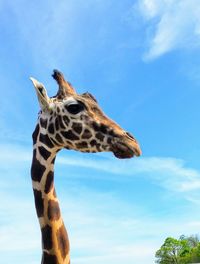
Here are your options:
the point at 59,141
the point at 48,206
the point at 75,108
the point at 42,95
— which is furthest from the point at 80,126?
the point at 48,206

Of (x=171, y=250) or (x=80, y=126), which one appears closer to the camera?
(x=80, y=126)

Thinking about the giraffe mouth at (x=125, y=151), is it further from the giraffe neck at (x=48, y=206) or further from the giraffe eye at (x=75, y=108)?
the giraffe neck at (x=48, y=206)

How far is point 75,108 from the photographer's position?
26.1 feet

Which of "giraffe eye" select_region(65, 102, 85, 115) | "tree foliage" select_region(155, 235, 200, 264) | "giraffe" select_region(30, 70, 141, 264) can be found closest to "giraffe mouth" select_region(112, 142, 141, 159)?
"giraffe" select_region(30, 70, 141, 264)

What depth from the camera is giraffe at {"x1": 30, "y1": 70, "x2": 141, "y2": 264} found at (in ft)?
24.3

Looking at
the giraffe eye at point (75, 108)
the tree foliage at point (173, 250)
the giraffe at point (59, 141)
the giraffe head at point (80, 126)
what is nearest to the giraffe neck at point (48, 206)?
the giraffe at point (59, 141)

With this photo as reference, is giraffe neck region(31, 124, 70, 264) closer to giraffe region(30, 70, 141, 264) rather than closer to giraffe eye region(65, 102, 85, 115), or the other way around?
giraffe region(30, 70, 141, 264)

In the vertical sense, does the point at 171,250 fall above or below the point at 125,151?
above

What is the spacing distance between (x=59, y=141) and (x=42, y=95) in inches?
33.7

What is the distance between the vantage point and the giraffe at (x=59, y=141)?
740 centimetres

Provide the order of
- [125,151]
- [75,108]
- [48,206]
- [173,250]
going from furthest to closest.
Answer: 1. [173,250]
2. [75,108]
3. [48,206]
4. [125,151]

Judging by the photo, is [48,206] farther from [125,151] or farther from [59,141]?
[125,151]

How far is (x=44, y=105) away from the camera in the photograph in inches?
323

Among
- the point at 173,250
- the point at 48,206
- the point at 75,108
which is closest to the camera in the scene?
the point at 48,206
